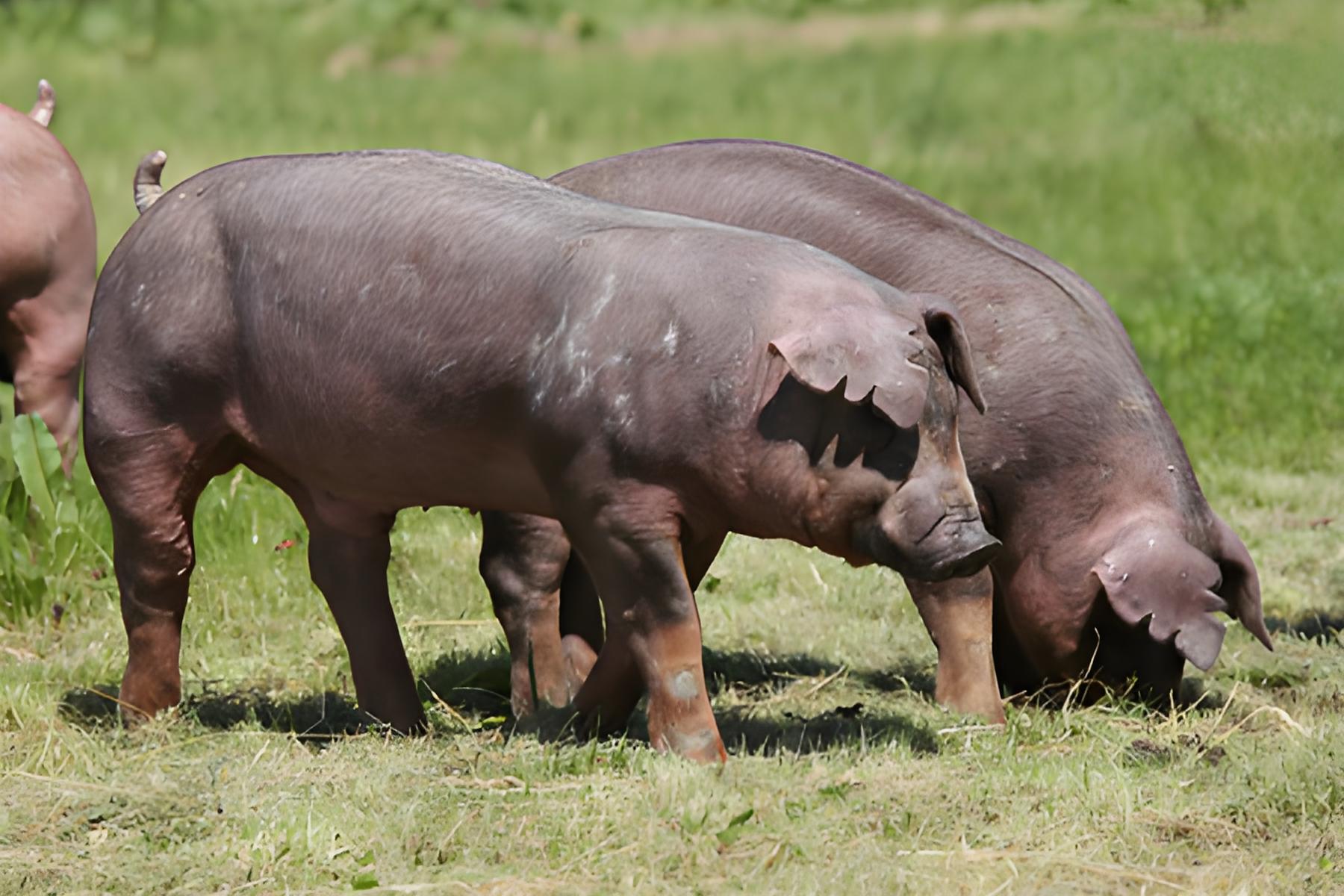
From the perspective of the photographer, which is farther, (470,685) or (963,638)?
(470,685)

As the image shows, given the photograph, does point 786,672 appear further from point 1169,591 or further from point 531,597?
point 1169,591

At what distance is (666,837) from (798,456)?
0.88 meters

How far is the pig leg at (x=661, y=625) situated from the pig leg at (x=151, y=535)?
46.3 inches

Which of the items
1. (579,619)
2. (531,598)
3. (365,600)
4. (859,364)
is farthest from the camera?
(579,619)

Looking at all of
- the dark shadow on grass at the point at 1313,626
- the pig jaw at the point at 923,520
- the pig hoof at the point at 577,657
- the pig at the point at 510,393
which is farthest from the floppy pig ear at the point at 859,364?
the dark shadow on grass at the point at 1313,626

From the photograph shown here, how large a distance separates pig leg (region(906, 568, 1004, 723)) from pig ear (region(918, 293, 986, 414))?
1054 millimetres

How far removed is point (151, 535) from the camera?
16.7ft

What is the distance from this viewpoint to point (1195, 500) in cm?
563

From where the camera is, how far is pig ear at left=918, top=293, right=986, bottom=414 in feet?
14.7

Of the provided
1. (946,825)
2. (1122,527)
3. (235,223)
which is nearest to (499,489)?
(235,223)

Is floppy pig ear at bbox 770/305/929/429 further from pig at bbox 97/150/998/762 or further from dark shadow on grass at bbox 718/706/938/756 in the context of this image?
dark shadow on grass at bbox 718/706/938/756

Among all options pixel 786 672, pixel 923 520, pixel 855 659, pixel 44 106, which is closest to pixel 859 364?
pixel 923 520

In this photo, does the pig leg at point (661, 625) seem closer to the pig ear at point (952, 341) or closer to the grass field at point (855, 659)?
the grass field at point (855, 659)

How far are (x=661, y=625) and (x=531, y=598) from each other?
1061 millimetres
